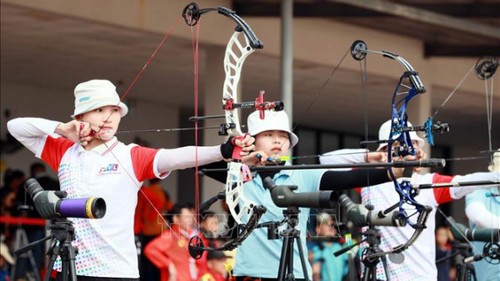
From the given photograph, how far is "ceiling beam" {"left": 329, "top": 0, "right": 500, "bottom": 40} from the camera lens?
13.7 m

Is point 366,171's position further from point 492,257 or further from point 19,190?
point 19,190

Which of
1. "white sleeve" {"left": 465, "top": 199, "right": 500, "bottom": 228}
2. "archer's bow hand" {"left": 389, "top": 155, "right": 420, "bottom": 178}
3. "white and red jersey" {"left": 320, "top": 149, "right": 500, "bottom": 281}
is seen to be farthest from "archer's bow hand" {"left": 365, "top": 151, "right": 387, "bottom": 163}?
"white sleeve" {"left": 465, "top": 199, "right": 500, "bottom": 228}

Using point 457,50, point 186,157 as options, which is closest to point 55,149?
point 186,157

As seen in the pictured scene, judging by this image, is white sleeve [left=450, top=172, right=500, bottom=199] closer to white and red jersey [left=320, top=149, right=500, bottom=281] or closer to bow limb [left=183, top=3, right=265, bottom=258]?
white and red jersey [left=320, top=149, right=500, bottom=281]

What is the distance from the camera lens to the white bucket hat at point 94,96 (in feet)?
19.8

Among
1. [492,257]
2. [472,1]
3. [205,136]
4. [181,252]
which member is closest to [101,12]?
[205,136]

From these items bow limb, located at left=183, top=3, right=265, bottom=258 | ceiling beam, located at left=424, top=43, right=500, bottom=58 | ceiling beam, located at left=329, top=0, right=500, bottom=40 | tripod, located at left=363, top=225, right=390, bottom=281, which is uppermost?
ceiling beam, located at left=424, top=43, right=500, bottom=58

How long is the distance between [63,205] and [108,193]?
62 cm

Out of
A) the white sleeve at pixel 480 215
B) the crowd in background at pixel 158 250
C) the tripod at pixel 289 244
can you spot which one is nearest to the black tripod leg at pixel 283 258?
the tripod at pixel 289 244

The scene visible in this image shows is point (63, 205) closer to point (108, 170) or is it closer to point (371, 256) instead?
point (108, 170)

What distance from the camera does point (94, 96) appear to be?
19.8 feet

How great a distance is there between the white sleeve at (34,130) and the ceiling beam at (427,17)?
754 cm

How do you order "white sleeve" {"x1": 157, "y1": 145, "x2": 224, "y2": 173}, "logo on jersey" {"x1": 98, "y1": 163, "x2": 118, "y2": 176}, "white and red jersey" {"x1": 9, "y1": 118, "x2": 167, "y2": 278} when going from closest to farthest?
1. "white sleeve" {"x1": 157, "y1": 145, "x2": 224, "y2": 173}
2. "white and red jersey" {"x1": 9, "y1": 118, "x2": 167, "y2": 278}
3. "logo on jersey" {"x1": 98, "y1": 163, "x2": 118, "y2": 176}

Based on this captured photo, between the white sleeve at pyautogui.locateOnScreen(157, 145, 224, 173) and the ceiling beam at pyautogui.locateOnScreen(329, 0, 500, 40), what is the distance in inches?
307
